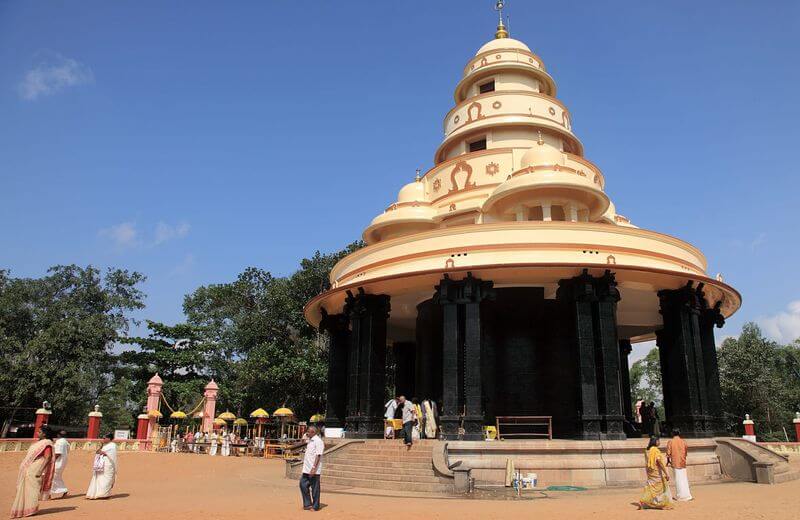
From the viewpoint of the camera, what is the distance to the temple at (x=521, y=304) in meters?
16.2

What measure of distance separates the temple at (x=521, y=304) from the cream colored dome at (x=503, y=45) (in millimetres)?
6151

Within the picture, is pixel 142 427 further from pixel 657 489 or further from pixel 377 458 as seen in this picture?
pixel 657 489

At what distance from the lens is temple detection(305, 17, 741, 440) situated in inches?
636

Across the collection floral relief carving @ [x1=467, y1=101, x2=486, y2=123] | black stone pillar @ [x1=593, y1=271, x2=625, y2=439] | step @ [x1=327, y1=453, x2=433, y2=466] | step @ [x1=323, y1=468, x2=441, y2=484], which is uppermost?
floral relief carving @ [x1=467, y1=101, x2=486, y2=123]

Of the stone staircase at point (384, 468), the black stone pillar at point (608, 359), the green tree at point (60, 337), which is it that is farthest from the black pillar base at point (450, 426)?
the green tree at point (60, 337)

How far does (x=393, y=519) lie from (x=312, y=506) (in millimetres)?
1782

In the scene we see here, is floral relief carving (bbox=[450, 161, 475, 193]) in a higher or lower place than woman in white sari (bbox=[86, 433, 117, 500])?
higher

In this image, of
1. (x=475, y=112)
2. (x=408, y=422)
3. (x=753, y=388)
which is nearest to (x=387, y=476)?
(x=408, y=422)

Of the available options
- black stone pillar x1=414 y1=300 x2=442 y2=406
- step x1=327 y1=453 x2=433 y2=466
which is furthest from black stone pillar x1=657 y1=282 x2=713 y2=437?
step x1=327 y1=453 x2=433 y2=466

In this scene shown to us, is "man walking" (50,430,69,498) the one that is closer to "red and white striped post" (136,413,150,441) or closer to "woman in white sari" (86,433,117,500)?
"woman in white sari" (86,433,117,500)

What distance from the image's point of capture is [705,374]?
19031 mm

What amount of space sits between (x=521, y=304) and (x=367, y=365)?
5265mm

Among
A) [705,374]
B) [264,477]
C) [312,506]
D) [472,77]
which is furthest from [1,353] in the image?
[705,374]

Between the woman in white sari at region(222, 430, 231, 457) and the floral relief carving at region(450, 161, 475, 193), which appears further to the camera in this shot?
the woman in white sari at region(222, 430, 231, 457)
